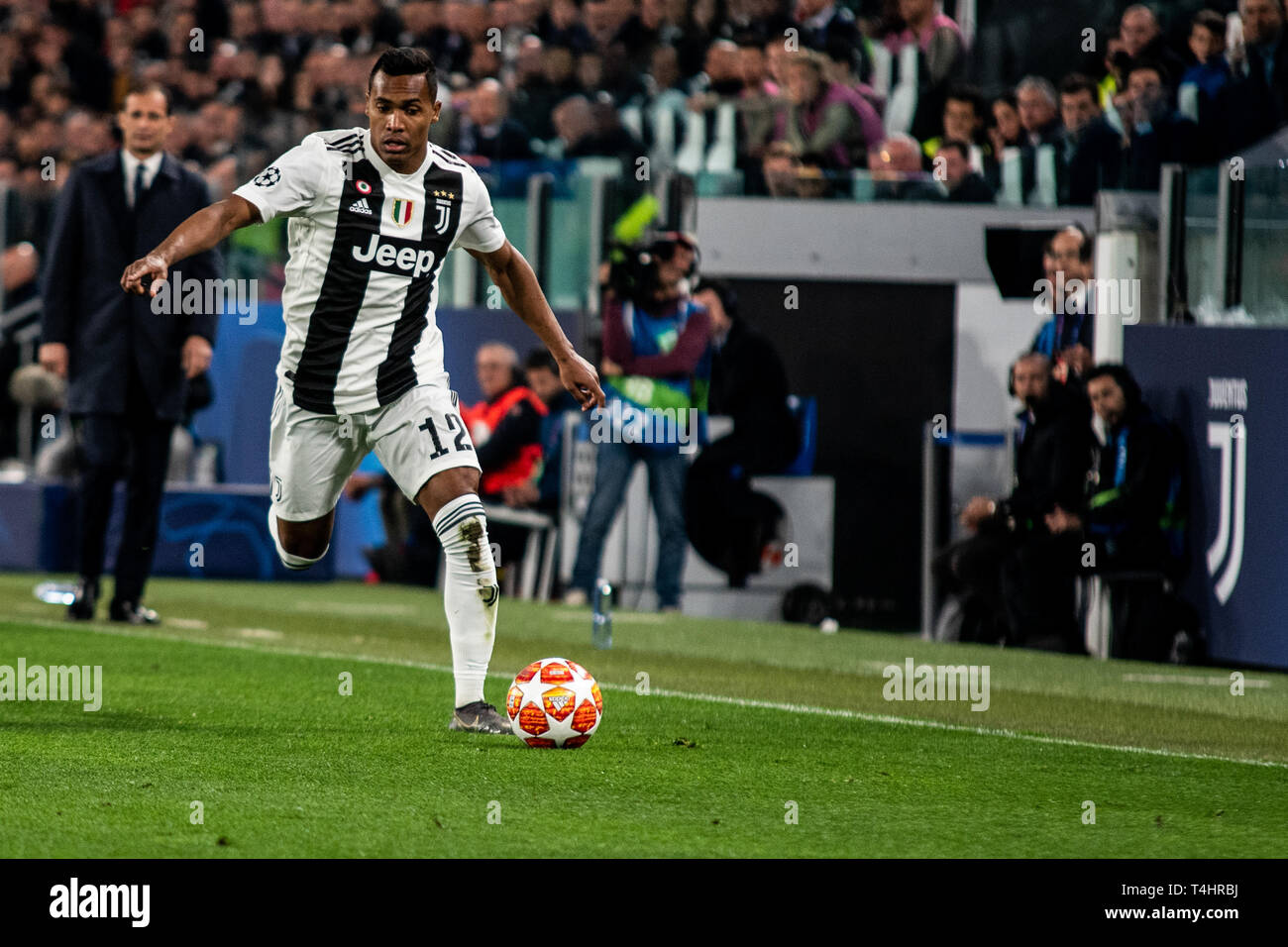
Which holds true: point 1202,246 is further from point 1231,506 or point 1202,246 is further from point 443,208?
point 443,208

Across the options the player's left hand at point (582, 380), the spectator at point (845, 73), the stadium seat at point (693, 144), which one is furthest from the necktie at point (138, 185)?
the spectator at point (845, 73)

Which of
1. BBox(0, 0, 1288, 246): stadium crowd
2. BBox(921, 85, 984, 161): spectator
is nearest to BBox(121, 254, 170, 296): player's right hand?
BBox(0, 0, 1288, 246): stadium crowd

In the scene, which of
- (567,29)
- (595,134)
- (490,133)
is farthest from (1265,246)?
(567,29)

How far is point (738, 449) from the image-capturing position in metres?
13.9

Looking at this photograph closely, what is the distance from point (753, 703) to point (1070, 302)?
15.5 ft

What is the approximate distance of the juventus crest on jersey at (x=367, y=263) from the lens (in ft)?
23.8

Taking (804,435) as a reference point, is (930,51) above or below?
above

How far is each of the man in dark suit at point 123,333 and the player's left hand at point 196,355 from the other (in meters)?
0.05

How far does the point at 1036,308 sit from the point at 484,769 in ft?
25.5

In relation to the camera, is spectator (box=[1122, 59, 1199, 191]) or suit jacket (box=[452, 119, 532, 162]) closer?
spectator (box=[1122, 59, 1199, 191])

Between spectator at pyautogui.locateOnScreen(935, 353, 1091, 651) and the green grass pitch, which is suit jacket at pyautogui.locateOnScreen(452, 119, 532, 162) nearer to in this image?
spectator at pyautogui.locateOnScreen(935, 353, 1091, 651)

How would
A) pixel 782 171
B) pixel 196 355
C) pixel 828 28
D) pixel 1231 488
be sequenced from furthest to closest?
pixel 828 28
pixel 782 171
pixel 1231 488
pixel 196 355

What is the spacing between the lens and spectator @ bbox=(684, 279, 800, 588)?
44.7ft

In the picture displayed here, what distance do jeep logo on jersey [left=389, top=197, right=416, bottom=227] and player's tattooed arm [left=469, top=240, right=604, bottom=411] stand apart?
0.95 ft
